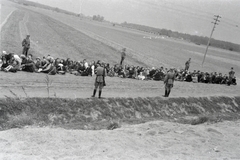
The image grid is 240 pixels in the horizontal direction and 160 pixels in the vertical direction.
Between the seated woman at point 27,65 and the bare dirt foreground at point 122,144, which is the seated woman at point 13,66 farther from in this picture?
the bare dirt foreground at point 122,144

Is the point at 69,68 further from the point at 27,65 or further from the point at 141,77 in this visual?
the point at 141,77

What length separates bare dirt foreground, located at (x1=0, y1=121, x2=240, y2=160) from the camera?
8367 mm

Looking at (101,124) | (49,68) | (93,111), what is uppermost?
(49,68)

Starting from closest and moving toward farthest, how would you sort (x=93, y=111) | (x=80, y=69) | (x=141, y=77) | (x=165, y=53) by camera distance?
(x=93, y=111) → (x=80, y=69) → (x=141, y=77) → (x=165, y=53)

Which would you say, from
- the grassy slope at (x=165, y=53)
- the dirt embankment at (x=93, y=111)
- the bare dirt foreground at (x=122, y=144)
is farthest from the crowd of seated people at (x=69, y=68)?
the grassy slope at (x=165, y=53)

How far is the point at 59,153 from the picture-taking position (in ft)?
27.4

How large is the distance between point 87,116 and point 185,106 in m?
8.50

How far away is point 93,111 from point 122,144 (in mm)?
4208

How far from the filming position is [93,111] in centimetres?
1396

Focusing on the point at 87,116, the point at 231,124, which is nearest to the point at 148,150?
the point at 87,116

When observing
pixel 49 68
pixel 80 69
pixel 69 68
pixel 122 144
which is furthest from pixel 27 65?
pixel 122 144

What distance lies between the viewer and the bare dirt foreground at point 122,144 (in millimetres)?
8367

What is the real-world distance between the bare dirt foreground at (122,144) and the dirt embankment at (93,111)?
138cm

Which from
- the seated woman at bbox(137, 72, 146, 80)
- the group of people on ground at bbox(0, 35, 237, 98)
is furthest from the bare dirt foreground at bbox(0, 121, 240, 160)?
the seated woman at bbox(137, 72, 146, 80)
